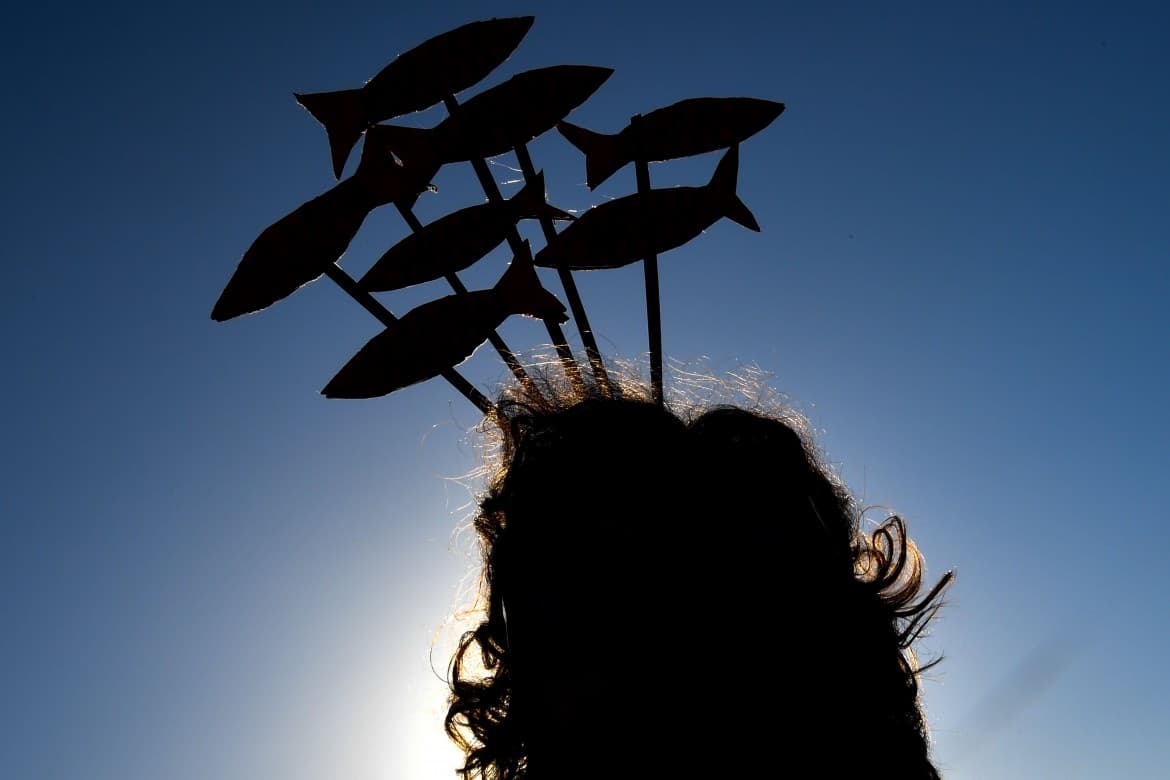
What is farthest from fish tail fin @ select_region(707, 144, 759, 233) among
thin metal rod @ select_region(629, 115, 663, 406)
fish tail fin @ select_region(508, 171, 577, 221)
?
fish tail fin @ select_region(508, 171, 577, 221)

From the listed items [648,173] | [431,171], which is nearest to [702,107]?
[648,173]

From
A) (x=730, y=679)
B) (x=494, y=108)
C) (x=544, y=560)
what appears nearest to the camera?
(x=730, y=679)

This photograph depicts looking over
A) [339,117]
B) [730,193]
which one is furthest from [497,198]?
[730,193]

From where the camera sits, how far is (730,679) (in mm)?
908

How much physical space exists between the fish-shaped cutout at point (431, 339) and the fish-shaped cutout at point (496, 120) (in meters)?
0.20

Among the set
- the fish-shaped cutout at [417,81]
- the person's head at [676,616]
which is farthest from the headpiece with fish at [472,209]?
the person's head at [676,616]

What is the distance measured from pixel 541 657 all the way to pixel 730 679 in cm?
23

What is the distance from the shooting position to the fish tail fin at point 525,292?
1.09m

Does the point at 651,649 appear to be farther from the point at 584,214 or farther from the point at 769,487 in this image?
the point at 584,214

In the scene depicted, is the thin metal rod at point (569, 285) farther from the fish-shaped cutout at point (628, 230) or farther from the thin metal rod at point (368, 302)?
the thin metal rod at point (368, 302)

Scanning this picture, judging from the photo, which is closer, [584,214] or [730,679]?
[730,679]

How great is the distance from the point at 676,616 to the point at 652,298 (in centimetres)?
44

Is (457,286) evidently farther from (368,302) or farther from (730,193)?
(730,193)

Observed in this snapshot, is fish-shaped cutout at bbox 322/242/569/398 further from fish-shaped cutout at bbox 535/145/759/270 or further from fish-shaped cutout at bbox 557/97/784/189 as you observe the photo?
fish-shaped cutout at bbox 557/97/784/189
